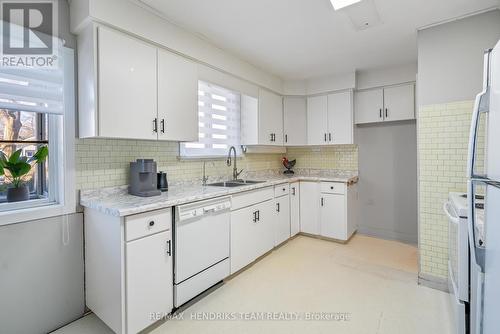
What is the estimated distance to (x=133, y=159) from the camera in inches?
91.5

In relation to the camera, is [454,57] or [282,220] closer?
[454,57]

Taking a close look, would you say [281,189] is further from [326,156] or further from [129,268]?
[129,268]

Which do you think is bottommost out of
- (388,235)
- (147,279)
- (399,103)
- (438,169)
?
(388,235)

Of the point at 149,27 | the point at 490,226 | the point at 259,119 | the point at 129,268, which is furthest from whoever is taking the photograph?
the point at 259,119

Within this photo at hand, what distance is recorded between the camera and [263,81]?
141 inches

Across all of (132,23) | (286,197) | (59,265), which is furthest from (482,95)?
(59,265)

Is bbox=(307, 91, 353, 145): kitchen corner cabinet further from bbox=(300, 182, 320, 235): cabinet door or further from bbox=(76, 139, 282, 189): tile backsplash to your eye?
bbox=(76, 139, 282, 189): tile backsplash

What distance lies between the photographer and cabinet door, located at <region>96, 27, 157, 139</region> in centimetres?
182

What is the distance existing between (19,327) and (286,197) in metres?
2.88

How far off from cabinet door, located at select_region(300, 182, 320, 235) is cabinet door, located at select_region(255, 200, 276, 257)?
2.57 ft

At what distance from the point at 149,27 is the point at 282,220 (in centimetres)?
269

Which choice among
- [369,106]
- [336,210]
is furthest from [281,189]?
[369,106]

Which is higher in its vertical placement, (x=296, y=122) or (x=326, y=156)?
(x=296, y=122)

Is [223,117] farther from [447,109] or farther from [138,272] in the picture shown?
[447,109]
